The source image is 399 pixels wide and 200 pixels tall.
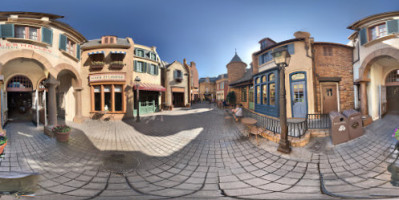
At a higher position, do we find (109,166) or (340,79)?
(340,79)

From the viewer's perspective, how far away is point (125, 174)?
2.78 m

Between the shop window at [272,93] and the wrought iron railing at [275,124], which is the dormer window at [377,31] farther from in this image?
the wrought iron railing at [275,124]

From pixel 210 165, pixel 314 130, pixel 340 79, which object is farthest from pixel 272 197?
pixel 340 79

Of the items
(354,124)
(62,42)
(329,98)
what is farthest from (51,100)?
(329,98)

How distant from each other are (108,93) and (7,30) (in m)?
4.99

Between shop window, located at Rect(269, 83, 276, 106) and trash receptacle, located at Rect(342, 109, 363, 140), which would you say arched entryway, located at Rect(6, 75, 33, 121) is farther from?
trash receptacle, located at Rect(342, 109, 363, 140)

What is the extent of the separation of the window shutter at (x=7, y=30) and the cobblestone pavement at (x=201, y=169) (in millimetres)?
3833

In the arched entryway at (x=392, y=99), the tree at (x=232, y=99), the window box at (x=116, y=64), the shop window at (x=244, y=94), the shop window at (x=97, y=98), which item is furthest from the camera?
the tree at (x=232, y=99)

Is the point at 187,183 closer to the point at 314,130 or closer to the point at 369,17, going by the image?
the point at 314,130

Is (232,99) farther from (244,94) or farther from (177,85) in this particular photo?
(177,85)

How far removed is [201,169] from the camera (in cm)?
292

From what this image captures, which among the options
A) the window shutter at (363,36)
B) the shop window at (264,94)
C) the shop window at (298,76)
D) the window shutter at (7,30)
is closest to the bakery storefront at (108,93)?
the window shutter at (7,30)

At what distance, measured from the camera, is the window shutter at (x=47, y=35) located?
570cm

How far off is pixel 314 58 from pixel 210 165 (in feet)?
25.8
